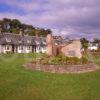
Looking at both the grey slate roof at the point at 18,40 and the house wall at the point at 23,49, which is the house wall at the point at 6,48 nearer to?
the grey slate roof at the point at 18,40

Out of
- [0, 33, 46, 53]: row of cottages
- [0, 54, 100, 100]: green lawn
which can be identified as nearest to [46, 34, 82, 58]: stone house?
[0, 54, 100, 100]: green lawn

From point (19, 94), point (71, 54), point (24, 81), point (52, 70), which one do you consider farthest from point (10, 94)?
point (71, 54)

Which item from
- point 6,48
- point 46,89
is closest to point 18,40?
point 6,48

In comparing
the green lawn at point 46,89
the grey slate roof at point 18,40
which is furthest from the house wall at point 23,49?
the green lawn at point 46,89

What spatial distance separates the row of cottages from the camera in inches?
2517

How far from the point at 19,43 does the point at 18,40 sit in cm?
96

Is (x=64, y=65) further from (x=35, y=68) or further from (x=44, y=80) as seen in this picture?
(x=44, y=80)

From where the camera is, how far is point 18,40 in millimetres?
68188

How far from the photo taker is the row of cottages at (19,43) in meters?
63.9

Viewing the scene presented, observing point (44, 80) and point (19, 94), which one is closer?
point (19, 94)

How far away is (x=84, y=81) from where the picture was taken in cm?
1664

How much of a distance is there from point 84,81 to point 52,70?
5.03 m

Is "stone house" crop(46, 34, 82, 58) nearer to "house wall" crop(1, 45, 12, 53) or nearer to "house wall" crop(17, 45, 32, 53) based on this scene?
"house wall" crop(1, 45, 12, 53)

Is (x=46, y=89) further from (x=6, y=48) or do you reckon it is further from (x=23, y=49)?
(x=23, y=49)
